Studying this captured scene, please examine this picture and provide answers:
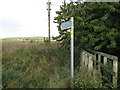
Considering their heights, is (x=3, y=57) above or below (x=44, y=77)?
above

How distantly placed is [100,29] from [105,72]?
155cm

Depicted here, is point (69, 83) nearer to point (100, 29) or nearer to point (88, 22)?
point (100, 29)

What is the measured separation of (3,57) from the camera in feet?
19.2

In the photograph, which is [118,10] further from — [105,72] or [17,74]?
[17,74]

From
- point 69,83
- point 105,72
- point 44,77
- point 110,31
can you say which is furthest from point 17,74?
point 110,31

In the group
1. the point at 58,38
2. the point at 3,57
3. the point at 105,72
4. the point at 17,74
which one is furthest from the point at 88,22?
the point at 3,57

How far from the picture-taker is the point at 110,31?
186 inches

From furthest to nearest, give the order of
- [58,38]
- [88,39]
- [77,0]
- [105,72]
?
[58,38], [77,0], [88,39], [105,72]

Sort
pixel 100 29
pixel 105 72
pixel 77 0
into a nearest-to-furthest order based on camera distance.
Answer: pixel 105 72 → pixel 100 29 → pixel 77 0

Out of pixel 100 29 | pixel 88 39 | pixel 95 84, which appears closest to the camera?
pixel 95 84

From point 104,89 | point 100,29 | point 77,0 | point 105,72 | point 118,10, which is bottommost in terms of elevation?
point 104,89

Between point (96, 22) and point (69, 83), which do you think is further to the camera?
point (96, 22)

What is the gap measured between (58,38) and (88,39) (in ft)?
8.60

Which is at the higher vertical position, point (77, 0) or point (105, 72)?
point (77, 0)
